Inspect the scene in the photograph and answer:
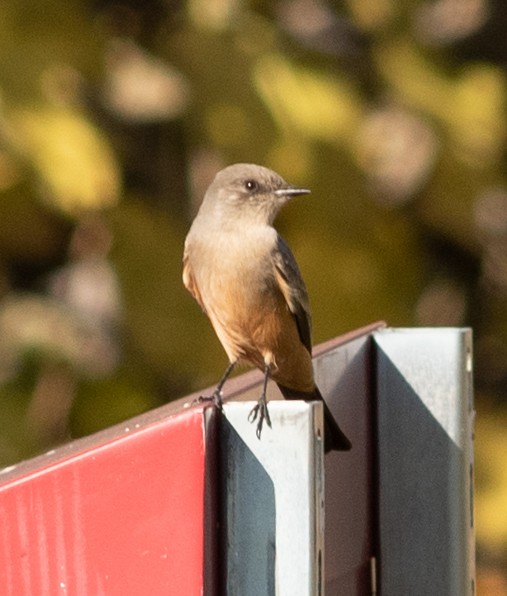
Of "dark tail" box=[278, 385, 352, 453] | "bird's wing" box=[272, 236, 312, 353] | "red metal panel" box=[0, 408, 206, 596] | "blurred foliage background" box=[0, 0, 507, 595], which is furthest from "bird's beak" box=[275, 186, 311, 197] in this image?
"red metal panel" box=[0, 408, 206, 596]

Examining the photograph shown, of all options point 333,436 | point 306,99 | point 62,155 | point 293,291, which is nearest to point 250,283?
point 293,291

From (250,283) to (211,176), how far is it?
1.39m

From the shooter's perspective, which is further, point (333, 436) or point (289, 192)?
point (289, 192)

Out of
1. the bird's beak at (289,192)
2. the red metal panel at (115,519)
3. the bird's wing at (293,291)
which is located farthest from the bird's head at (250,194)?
the red metal panel at (115,519)

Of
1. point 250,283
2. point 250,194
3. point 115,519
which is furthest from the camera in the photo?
point 250,194

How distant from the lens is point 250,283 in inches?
154

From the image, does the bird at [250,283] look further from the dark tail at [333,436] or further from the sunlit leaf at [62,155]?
the sunlit leaf at [62,155]

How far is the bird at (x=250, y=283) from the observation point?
12.8 ft

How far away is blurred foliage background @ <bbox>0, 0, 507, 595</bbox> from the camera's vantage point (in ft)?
16.4

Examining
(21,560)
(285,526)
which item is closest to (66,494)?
(21,560)

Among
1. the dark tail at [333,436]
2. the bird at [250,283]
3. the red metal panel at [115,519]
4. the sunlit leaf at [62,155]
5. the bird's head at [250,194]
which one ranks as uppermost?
the sunlit leaf at [62,155]

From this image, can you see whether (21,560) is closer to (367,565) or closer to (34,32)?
(367,565)

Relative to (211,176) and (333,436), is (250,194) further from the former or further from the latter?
(333,436)

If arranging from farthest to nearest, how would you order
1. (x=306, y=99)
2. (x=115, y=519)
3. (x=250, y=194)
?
(x=306, y=99), (x=250, y=194), (x=115, y=519)
